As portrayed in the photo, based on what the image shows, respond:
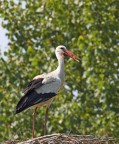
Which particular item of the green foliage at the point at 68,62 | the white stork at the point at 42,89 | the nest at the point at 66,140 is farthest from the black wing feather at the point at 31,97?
the green foliage at the point at 68,62

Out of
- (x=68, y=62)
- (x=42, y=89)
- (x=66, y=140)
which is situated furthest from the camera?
(x=68, y=62)

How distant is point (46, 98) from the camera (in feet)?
60.1

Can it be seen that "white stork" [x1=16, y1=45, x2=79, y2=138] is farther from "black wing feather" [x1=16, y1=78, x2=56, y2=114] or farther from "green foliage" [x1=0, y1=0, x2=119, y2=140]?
"green foliage" [x1=0, y1=0, x2=119, y2=140]

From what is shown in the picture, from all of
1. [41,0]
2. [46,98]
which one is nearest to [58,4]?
[41,0]

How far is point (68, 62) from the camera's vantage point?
1042 inches

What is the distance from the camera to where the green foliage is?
82.3 ft

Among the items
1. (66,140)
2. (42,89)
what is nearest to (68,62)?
(42,89)

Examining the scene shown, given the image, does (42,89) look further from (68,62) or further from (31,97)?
(68,62)

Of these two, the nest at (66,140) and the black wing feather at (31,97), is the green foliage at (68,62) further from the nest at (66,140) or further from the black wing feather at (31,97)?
the nest at (66,140)

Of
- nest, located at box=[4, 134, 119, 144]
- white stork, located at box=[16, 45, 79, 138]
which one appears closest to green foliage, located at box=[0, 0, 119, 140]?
white stork, located at box=[16, 45, 79, 138]

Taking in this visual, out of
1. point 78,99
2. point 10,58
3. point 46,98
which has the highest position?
point 10,58

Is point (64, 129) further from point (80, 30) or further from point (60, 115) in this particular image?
point (80, 30)

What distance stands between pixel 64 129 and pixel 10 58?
3.49 metres

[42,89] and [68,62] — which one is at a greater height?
[68,62]
